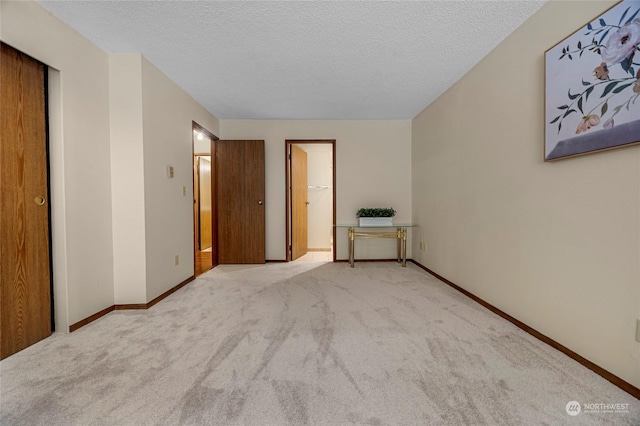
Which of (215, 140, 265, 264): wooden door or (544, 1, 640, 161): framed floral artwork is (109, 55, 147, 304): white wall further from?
(544, 1, 640, 161): framed floral artwork

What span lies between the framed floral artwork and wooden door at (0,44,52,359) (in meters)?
3.45

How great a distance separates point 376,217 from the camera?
415 centimetres

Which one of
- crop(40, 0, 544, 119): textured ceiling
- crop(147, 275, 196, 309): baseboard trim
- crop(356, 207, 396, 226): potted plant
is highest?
crop(40, 0, 544, 119): textured ceiling

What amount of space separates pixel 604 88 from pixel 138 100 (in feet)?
10.9

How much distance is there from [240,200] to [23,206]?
103 inches

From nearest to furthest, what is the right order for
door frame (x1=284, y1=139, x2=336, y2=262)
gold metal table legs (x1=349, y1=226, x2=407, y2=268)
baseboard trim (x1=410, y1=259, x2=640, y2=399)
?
baseboard trim (x1=410, y1=259, x2=640, y2=399) → gold metal table legs (x1=349, y1=226, x2=407, y2=268) → door frame (x1=284, y1=139, x2=336, y2=262)

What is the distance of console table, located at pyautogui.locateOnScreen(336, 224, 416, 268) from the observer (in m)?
4.08

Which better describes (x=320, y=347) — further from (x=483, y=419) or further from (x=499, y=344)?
(x=499, y=344)

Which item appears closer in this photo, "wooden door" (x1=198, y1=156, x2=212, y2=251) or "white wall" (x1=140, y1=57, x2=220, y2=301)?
"white wall" (x1=140, y1=57, x2=220, y2=301)

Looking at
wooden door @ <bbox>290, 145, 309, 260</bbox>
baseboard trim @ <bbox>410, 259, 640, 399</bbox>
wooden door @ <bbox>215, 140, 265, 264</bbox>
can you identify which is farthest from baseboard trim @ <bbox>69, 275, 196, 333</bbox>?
baseboard trim @ <bbox>410, 259, 640, 399</bbox>

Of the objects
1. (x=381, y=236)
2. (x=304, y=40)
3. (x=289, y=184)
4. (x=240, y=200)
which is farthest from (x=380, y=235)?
(x=304, y=40)

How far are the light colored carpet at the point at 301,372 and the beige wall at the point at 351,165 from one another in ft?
6.61

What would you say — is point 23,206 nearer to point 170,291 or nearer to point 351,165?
point 170,291

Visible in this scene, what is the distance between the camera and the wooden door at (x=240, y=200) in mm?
4316
